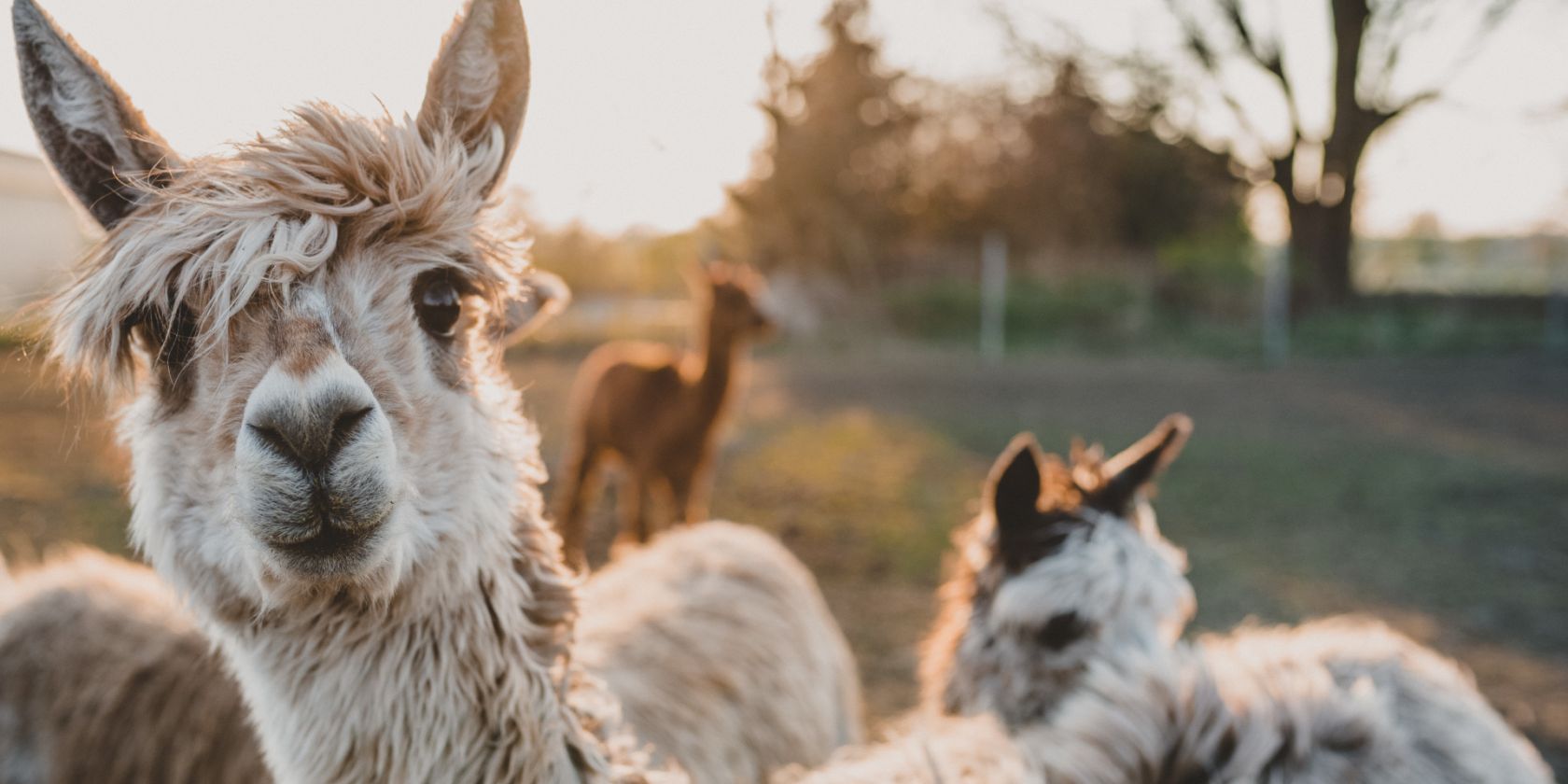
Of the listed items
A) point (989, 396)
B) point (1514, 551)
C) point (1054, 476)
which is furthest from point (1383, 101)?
point (1054, 476)

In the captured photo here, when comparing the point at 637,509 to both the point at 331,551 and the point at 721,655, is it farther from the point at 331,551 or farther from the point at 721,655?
the point at 331,551

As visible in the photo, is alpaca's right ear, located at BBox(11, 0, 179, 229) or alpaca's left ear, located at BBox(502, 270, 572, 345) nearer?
alpaca's right ear, located at BBox(11, 0, 179, 229)

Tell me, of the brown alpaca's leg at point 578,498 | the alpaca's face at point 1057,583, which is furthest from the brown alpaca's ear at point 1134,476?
the brown alpaca's leg at point 578,498

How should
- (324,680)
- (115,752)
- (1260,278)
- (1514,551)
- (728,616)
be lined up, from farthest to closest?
(1260,278) < (1514,551) < (728,616) < (115,752) < (324,680)

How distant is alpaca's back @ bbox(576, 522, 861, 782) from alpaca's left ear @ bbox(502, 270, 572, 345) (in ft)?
2.06

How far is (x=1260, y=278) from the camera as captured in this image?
66.7 feet

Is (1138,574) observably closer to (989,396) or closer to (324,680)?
(324,680)

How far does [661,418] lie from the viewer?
6.24 m

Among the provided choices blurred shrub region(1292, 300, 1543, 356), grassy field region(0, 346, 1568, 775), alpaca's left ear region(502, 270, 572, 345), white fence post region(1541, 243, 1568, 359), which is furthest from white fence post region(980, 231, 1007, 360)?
alpaca's left ear region(502, 270, 572, 345)

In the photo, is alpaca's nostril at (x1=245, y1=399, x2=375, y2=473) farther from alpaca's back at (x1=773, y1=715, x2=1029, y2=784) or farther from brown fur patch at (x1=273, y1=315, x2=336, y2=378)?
alpaca's back at (x1=773, y1=715, x2=1029, y2=784)

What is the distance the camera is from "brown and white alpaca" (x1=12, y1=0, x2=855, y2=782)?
4.83 ft

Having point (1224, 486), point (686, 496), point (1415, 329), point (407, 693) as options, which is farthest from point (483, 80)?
point (1415, 329)

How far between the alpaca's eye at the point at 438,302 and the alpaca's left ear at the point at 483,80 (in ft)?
0.74

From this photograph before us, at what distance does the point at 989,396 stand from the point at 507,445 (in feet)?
40.3
